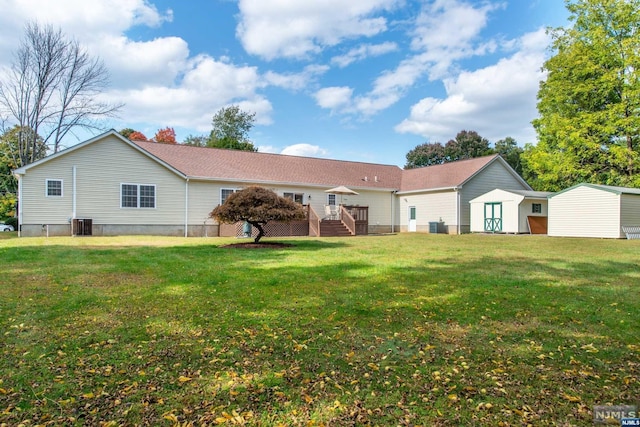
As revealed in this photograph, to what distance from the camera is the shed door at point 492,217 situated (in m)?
23.0

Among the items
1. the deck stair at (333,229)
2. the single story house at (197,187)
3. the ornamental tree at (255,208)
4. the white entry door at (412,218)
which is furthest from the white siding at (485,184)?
the ornamental tree at (255,208)

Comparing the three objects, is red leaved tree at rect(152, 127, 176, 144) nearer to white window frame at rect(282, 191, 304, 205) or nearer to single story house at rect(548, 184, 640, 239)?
white window frame at rect(282, 191, 304, 205)

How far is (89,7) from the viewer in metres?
15.6

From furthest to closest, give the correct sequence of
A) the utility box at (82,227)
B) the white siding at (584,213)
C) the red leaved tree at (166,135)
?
the red leaved tree at (166,135) → the white siding at (584,213) → the utility box at (82,227)

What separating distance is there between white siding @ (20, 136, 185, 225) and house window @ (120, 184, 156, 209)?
0.20 m

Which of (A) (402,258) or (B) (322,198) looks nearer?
(A) (402,258)

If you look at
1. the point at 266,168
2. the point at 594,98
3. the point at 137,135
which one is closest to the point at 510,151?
the point at 594,98

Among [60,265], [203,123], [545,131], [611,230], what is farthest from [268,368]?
[203,123]

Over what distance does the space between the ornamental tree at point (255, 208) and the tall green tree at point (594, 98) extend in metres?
23.0

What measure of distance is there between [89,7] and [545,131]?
29.6 metres

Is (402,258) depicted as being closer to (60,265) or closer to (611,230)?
(60,265)

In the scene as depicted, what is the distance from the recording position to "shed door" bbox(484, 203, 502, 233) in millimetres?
22984

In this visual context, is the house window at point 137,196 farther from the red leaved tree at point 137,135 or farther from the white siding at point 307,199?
the red leaved tree at point 137,135

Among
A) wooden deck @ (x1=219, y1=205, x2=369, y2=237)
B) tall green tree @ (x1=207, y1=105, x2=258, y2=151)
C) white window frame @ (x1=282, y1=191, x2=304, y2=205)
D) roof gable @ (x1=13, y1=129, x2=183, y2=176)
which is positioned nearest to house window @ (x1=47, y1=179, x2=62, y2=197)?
roof gable @ (x1=13, y1=129, x2=183, y2=176)
